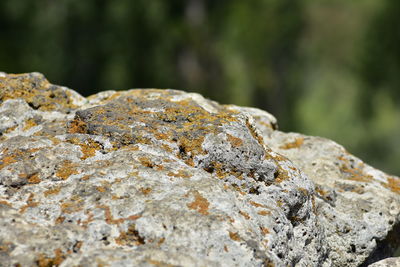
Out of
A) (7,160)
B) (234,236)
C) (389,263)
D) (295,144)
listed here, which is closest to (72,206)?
(7,160)

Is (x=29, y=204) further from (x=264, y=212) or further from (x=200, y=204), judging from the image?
(x=264, y=212)

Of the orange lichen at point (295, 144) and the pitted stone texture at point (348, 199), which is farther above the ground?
the orange lichen at point (295, 144)

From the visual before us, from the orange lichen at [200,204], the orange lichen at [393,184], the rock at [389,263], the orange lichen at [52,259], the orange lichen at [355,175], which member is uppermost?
the orange lichen at [200,204]

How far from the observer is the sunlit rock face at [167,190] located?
309 cm

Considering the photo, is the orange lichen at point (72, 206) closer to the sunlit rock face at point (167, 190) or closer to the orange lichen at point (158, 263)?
the sunlit rock face at point (167, 190)

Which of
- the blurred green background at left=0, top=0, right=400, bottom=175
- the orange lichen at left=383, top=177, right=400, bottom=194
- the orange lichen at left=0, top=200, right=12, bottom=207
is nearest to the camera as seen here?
the orange lichen at left=0, top=200, right=12, bottom=207

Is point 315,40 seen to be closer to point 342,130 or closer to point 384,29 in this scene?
point 384,29

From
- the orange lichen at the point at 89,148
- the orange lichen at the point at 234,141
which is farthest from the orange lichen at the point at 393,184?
the orange lichen at the point at 89,148

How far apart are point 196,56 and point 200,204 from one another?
20096mm

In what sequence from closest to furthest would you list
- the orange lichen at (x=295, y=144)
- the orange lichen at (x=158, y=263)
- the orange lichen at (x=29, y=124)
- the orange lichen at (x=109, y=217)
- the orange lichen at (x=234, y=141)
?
the orange lichen at (x=158, y=263) → the orange lichen at (x=109, y=217) → the orange lichen at (x=234, y=141) → the orange lichen at (x=29, y=124) → the orange lichen at (x=295, y=144)

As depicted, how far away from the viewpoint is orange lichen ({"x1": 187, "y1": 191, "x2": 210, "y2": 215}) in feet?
10.8

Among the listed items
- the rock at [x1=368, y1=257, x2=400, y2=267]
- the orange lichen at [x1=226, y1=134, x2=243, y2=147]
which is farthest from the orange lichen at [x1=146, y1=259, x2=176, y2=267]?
the rock at [x1=368, y1=257, x2=400, y2=267]

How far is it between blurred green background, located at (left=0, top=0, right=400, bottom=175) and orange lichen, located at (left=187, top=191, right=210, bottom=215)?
17751 millimetres

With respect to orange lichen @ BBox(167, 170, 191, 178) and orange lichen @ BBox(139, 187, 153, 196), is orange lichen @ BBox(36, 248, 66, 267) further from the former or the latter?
orange lichen @ BBox(167, 170, 191, 178)
